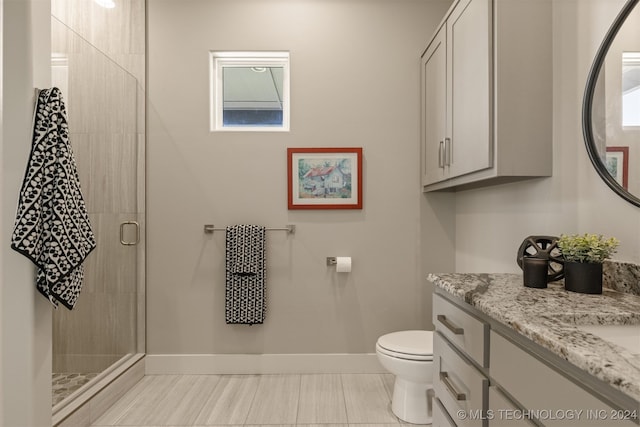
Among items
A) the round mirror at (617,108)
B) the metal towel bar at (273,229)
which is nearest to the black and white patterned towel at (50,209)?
the metal towel bar at (273,229)

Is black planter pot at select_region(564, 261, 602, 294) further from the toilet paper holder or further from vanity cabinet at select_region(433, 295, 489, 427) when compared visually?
the toilet paper holder

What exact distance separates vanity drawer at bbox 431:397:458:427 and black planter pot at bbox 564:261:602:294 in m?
0.64

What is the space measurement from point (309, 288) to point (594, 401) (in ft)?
7.18

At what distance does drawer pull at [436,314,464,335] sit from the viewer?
4.24 feet

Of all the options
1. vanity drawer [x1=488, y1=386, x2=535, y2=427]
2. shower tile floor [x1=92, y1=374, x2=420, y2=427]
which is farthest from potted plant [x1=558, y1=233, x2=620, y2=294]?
Result: shower tile floor [x1=92, y1=374, x2=420, y2=427]

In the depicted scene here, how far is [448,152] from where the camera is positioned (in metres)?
2.17

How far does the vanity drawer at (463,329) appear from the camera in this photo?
1134 millimetres

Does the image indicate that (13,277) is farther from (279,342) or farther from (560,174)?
(560,174)

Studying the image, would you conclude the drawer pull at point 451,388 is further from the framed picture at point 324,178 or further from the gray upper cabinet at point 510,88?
the framed picture at point 324,178

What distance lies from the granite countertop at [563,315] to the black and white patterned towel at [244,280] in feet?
4.68

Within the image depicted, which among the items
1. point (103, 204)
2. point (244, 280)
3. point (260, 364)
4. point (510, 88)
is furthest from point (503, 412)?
point (103, 204)

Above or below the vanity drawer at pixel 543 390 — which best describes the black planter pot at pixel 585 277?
above

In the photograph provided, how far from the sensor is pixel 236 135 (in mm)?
2791

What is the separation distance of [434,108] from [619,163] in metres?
1.26
